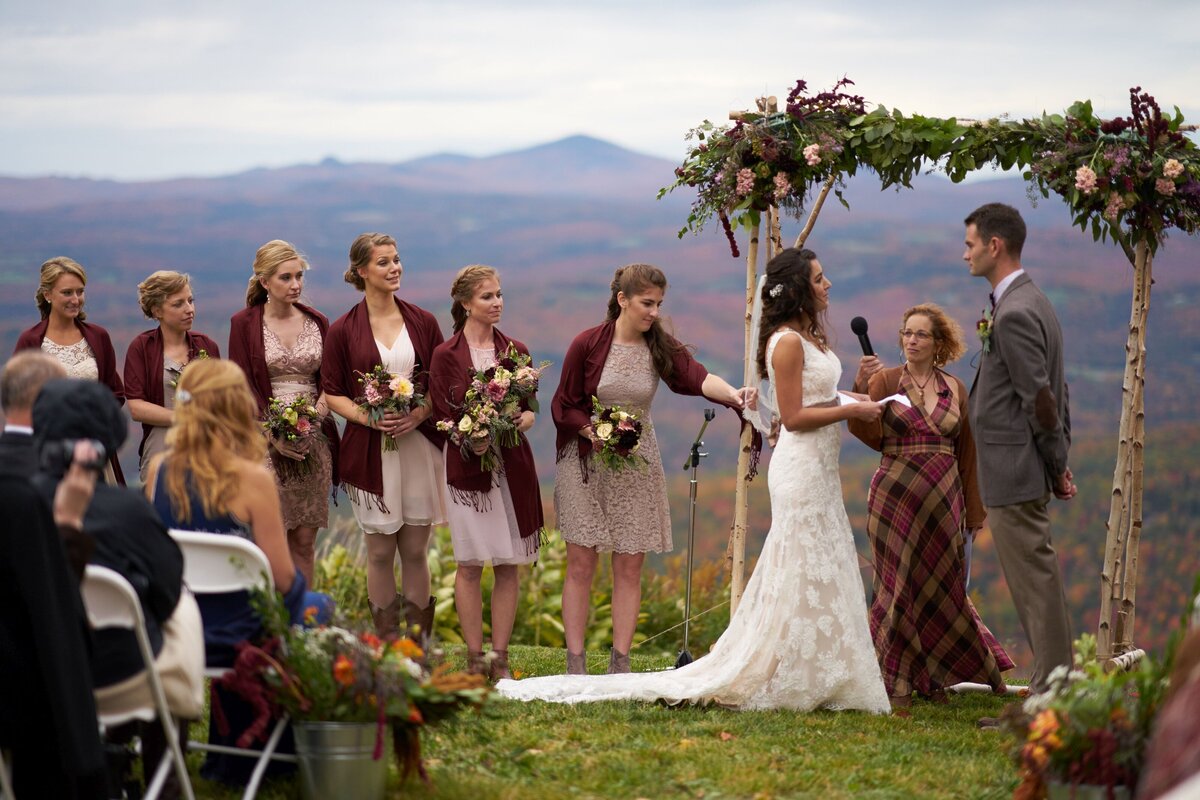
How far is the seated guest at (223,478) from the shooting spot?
452 cm

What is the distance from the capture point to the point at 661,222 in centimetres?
2686

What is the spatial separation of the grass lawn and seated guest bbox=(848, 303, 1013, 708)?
43cm

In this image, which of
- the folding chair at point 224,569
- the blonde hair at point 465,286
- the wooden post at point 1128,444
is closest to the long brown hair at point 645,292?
the blonde hair at point 465,286

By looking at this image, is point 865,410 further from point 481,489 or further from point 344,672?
point 344,672

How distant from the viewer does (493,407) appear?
7.08m

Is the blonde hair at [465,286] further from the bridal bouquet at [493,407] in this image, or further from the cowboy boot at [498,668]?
the cowboy boot at [498,668]

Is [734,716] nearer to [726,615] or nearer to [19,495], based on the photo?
[19,495]

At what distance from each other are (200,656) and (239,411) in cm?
84

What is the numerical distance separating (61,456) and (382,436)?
3.55m

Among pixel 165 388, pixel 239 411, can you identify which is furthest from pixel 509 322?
pixel 239 411

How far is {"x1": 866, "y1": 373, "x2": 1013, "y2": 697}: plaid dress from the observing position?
275 inches

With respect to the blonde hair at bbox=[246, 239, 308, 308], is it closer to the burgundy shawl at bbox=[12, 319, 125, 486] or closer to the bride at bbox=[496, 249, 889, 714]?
the burgundy shawl at bbox=[12, 319, 125, 486]

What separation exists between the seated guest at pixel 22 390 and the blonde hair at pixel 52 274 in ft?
11.7

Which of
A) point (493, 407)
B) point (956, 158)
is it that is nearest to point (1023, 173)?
point (956, 158)
